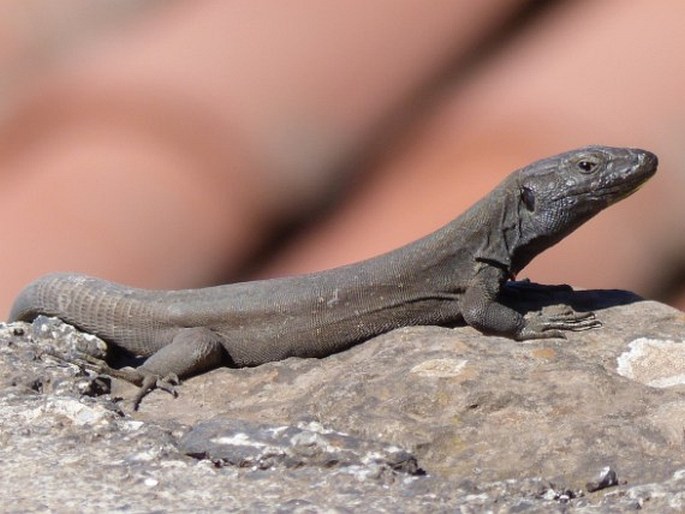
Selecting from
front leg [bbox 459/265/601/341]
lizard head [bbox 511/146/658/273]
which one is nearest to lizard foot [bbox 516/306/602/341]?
front leg [bbox 459/265/601/341]

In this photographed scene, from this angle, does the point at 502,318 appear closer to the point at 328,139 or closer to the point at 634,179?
the point at 634,179

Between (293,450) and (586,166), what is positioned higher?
(586,166)

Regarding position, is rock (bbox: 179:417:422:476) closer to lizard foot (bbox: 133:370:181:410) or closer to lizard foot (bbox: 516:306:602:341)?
lizard foot (bbox: 133:370:181:410)

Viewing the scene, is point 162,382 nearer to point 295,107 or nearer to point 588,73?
point 295,107

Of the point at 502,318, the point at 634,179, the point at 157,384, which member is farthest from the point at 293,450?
the point at 634,179

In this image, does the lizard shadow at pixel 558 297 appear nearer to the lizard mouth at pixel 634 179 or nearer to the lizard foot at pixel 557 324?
the lizard foot at pixel 557 324

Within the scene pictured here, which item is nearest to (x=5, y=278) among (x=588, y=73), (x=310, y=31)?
(x=310, y=31)

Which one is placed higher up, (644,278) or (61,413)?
(61,413)
